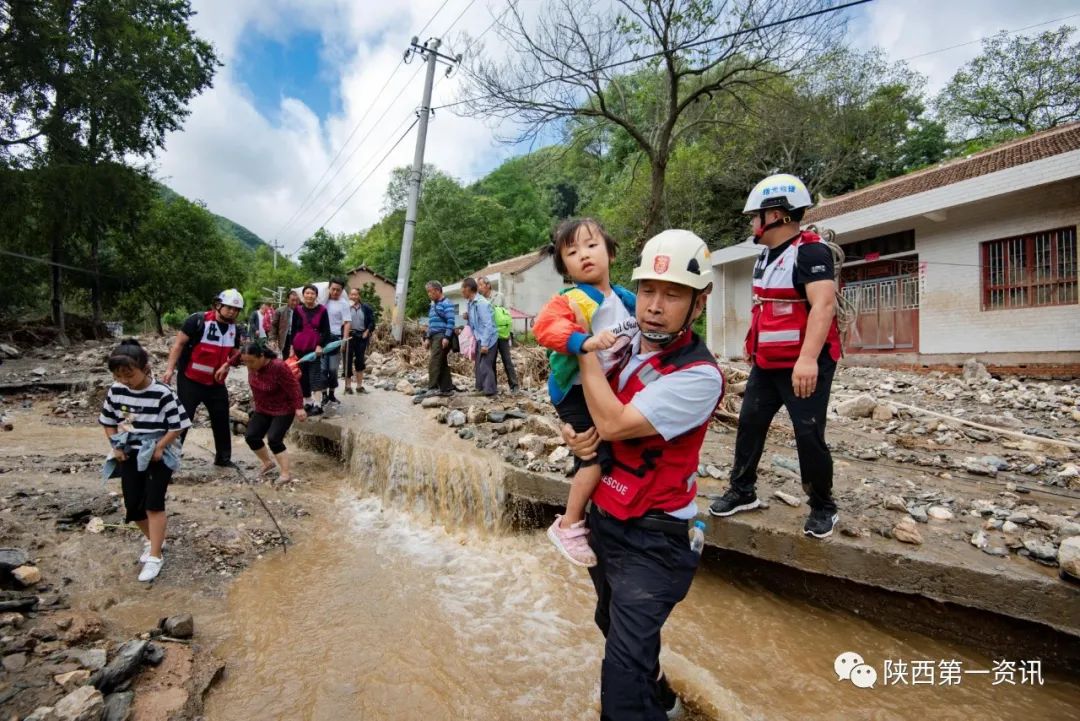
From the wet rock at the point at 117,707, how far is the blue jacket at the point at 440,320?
592cm

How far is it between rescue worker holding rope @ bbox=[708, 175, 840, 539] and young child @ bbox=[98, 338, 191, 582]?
398 cm

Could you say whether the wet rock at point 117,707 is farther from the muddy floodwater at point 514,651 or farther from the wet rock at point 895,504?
the wet rock at point 895,504

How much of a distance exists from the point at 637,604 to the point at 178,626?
2.84 meters

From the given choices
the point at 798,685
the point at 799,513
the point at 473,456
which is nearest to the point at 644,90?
the point at 473,456

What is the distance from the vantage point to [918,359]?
11883 millimetres

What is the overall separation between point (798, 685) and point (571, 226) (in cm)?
278

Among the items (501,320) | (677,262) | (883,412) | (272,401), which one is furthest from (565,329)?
(883,412)

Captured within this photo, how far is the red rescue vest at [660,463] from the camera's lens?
1.69 m

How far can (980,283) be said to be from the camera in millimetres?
10789

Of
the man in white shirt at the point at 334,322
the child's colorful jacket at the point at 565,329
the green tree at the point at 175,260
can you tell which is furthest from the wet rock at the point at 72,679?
Result: the green tree at the point at 175,260

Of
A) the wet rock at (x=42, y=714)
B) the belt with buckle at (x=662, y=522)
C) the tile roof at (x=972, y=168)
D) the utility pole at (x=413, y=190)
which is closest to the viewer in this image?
the belt with buckle at (x=662, y=522)

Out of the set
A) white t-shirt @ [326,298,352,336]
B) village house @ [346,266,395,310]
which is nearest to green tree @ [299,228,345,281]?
village house @ [346,266,395,310]

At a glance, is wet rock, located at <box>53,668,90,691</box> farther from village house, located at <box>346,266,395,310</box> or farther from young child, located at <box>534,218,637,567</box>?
village house, located at <box>346,266,395,310</box>

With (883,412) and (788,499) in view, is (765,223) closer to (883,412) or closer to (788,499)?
(788,499)
